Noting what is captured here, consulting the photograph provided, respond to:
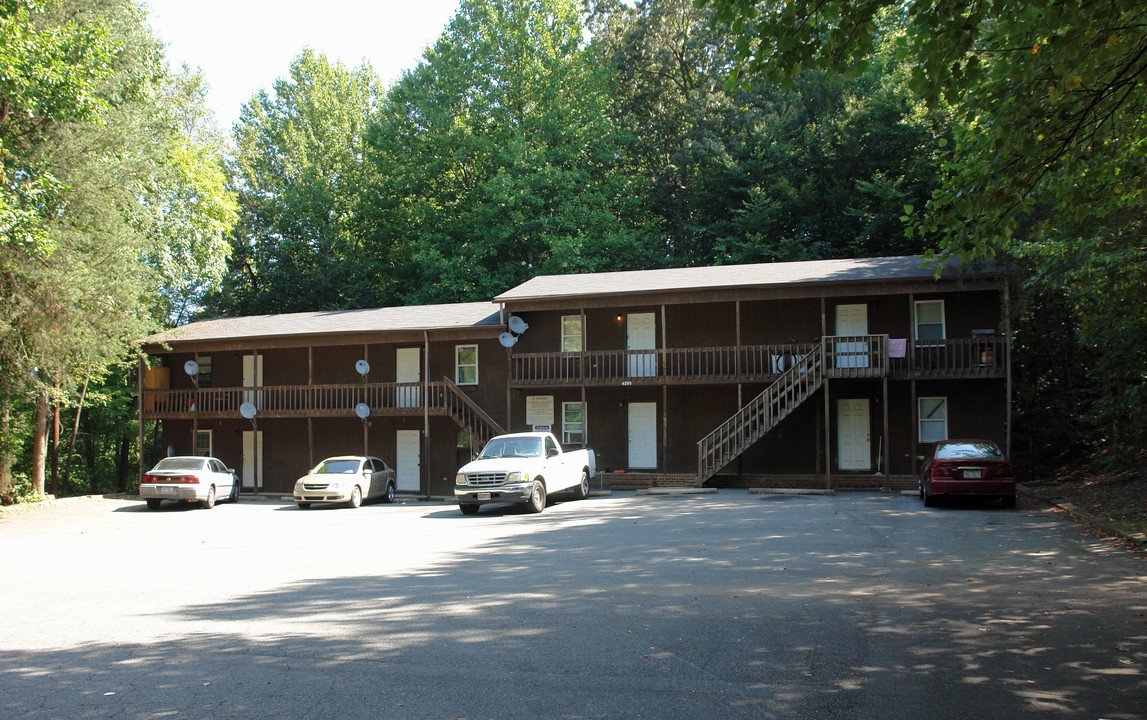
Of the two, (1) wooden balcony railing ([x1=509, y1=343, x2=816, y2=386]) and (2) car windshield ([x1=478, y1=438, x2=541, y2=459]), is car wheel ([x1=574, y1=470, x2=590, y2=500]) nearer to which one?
(2) car windshield ([x1=478, y1=438, x2=541, y2=459])

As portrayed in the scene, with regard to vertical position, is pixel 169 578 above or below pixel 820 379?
below

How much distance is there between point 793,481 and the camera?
24422 mm

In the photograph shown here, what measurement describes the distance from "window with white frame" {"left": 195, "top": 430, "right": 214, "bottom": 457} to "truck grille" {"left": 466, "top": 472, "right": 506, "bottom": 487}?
59.9 ft

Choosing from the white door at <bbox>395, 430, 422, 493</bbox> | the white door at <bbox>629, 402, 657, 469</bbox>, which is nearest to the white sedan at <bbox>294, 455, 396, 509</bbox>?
the white door at <bbox>395, 430, 422, 493</bbox>

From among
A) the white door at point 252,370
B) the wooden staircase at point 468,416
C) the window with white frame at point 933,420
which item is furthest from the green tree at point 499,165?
the window with white frame at point 933,420

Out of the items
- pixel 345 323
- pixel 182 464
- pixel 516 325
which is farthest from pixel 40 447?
pixel 516 325

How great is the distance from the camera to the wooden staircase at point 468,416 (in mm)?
26244

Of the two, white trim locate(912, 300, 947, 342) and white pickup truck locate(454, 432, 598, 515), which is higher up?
white trim locate(912, 300, 947, 342)

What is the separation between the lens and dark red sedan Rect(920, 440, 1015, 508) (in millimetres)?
16875

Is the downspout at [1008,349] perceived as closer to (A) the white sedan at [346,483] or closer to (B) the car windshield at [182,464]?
(A) the white sedan at [346,483]

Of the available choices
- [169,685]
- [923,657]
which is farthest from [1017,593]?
[169,685]

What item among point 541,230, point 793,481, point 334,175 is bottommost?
point 793,481

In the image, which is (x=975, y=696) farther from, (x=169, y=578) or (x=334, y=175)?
(x=334, y=175)

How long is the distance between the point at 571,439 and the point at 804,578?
18.9 m
